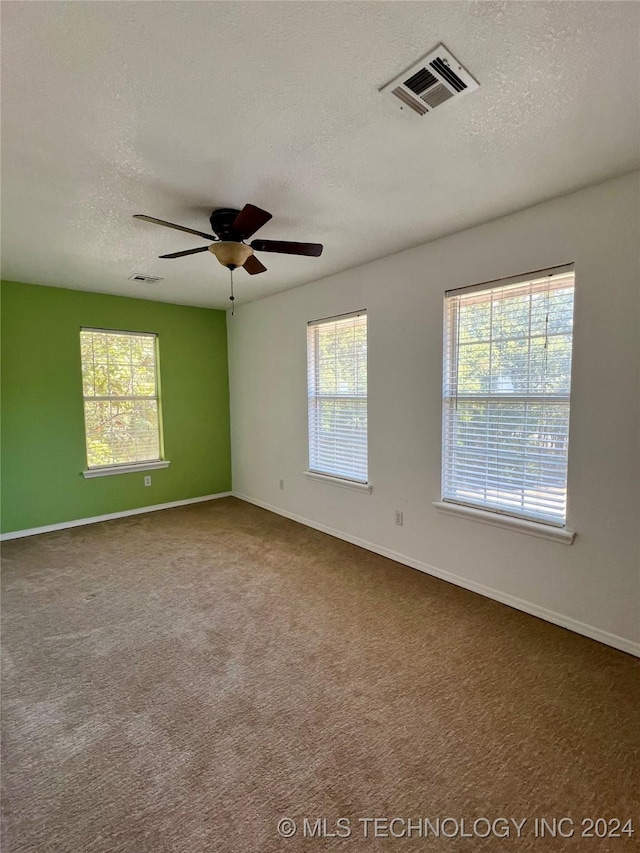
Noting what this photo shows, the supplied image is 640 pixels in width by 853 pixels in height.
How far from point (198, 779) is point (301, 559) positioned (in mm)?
2045

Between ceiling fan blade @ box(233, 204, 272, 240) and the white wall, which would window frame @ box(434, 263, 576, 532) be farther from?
ceiling fan blade @ box(233, 204, 272, 240)

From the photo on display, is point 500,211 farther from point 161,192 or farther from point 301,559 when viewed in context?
point 301,559

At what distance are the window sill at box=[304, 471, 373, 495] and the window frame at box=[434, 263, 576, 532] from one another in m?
0.76

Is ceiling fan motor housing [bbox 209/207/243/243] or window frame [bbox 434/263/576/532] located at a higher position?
ceiling fan motor housing [bbox 209/207/243/243]

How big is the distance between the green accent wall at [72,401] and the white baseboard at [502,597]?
7.00 ft

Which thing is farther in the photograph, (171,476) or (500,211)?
(171,476)

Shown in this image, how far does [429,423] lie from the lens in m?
3.17

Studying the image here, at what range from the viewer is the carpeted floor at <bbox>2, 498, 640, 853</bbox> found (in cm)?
137

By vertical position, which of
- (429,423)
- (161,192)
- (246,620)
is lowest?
(246,620)

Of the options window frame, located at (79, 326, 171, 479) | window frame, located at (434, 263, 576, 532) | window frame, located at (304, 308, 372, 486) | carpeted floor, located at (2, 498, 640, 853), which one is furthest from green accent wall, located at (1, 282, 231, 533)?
window frame, located at (434, 263, 576, 532)

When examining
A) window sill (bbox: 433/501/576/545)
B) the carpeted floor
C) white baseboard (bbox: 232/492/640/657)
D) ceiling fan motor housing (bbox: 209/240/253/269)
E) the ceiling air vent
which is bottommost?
the carpeted floor

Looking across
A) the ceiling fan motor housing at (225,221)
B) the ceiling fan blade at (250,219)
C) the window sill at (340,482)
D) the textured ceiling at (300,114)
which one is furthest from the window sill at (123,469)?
the ceiling fan blade at (250,219)

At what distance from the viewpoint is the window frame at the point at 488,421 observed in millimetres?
2457

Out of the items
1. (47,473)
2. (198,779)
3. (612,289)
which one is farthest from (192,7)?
(47,473)
